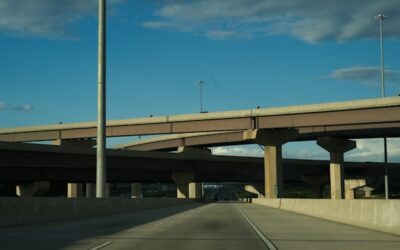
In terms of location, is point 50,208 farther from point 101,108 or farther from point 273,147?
point 273,147

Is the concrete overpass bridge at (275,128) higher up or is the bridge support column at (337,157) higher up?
the concrete overpass bridge at (275,128)

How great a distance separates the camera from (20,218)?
23203 millimetres

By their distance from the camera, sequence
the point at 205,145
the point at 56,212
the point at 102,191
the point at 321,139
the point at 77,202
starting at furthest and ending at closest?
the point at 205,145, the point at 321,139, the point at 102,191, the point at 77,202, the point at 56,212

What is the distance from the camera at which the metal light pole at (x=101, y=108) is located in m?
32.0

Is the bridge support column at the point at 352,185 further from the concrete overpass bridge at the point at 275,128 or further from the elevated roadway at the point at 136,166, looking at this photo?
the concrete overpass bridge at the point at 275,128

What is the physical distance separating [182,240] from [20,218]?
925 centimetres

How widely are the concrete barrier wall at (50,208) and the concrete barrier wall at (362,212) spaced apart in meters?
12.1

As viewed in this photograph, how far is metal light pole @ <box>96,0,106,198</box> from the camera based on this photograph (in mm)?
31953

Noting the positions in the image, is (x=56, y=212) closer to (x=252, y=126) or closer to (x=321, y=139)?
(x=252, y=126)

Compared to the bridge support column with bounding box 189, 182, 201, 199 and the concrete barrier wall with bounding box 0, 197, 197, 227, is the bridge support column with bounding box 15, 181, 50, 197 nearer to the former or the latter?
the bridge support column with bounding box 189, 182, 201, 199

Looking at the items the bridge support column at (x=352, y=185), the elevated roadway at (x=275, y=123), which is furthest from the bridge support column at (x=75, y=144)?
the bridge support column at (x=352, y=185)

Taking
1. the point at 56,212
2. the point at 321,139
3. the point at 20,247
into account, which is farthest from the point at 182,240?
the point at 321,139

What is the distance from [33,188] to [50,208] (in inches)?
2153

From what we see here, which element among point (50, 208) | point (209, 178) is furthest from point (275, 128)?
point (50, 208)
